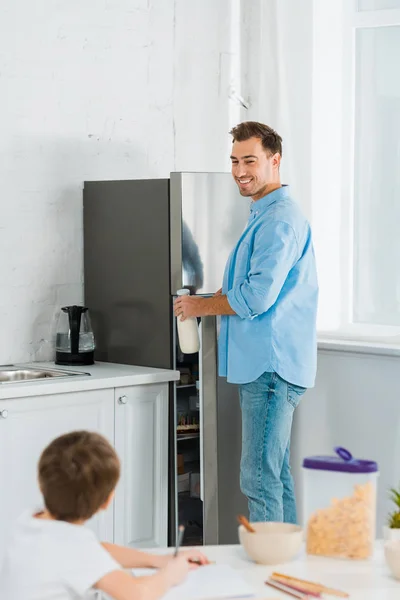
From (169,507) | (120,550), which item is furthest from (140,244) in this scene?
(120,550)

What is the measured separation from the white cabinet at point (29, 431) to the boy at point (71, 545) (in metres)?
1.40

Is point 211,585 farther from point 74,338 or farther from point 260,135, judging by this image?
point 74,338

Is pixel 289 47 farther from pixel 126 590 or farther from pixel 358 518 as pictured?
pixel 126 590

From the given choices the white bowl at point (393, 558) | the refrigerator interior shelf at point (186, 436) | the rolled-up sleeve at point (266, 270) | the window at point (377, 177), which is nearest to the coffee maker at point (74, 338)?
the refrigerator interior shelf at point (186, 436)

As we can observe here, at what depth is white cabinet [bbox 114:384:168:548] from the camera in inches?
129

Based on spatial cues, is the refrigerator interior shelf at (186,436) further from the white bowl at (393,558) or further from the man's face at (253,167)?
the white bowl at (393,558)

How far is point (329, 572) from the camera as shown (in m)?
1.64

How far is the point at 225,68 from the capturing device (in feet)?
13.5

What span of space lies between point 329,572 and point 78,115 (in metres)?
2.44

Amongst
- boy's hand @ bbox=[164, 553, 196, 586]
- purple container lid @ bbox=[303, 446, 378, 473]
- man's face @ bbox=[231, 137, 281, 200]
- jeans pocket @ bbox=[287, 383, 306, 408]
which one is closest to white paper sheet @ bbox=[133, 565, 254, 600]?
boy's hand @ bbox=[164, 553, 196, 586]

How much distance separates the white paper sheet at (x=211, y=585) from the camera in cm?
154

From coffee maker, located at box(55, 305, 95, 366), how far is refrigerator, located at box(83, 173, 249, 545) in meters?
0.11

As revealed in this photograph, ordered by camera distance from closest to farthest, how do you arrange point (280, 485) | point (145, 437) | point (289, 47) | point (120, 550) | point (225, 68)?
point (120, 550), point (280, 485), point (145, 437), point (289, 47), point (225, 68)

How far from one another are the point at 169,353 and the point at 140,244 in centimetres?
41
